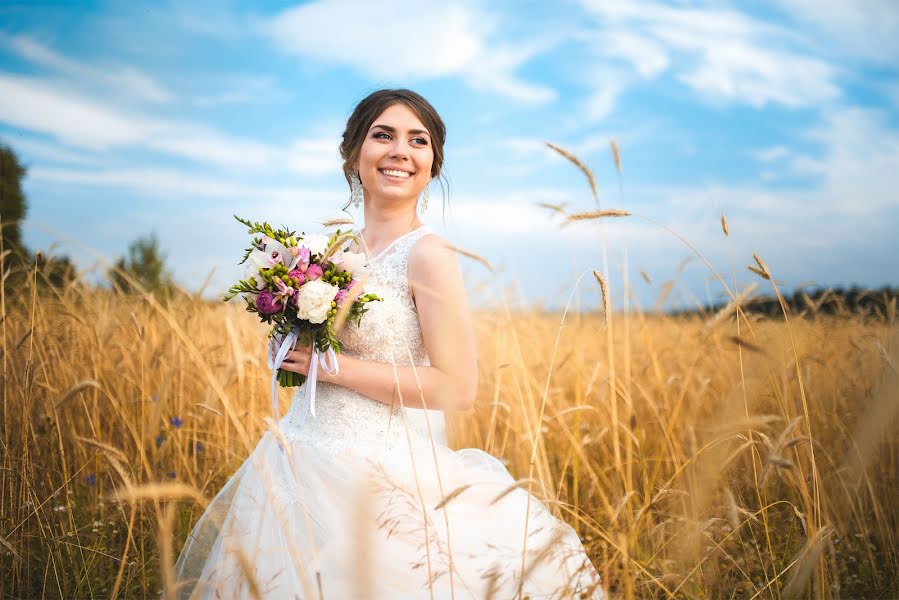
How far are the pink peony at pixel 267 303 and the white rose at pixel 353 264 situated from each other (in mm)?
267

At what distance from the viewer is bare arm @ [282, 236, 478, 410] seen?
205 centimetres

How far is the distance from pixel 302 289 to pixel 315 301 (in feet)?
0.25

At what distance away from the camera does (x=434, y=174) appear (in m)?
2.83

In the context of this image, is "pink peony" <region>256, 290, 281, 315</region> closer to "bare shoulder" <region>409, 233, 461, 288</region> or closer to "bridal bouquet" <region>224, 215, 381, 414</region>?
"bridal bouquet" <region>224, 215, 381, 414</region>

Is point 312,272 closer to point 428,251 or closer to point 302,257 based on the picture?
point 302,257

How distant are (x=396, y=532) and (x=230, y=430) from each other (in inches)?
98.5

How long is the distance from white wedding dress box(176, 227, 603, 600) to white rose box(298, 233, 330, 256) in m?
0.26

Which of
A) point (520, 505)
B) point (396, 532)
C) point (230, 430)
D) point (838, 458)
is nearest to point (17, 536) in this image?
point (230, 430)

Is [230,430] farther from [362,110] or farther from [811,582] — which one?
[811,582]

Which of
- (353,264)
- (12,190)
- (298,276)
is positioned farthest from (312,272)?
(12,190)

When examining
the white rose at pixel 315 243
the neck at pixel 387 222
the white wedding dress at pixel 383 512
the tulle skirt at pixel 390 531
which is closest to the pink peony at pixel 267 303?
the white rose at pixel 315 243

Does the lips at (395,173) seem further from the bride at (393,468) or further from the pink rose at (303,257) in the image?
the pink rose at (303,257)

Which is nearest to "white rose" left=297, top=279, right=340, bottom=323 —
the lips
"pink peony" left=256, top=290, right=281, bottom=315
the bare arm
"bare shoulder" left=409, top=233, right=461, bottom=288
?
"pink peony" left=256, top=290, right=281, bottom=315

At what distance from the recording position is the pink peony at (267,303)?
1969mm
